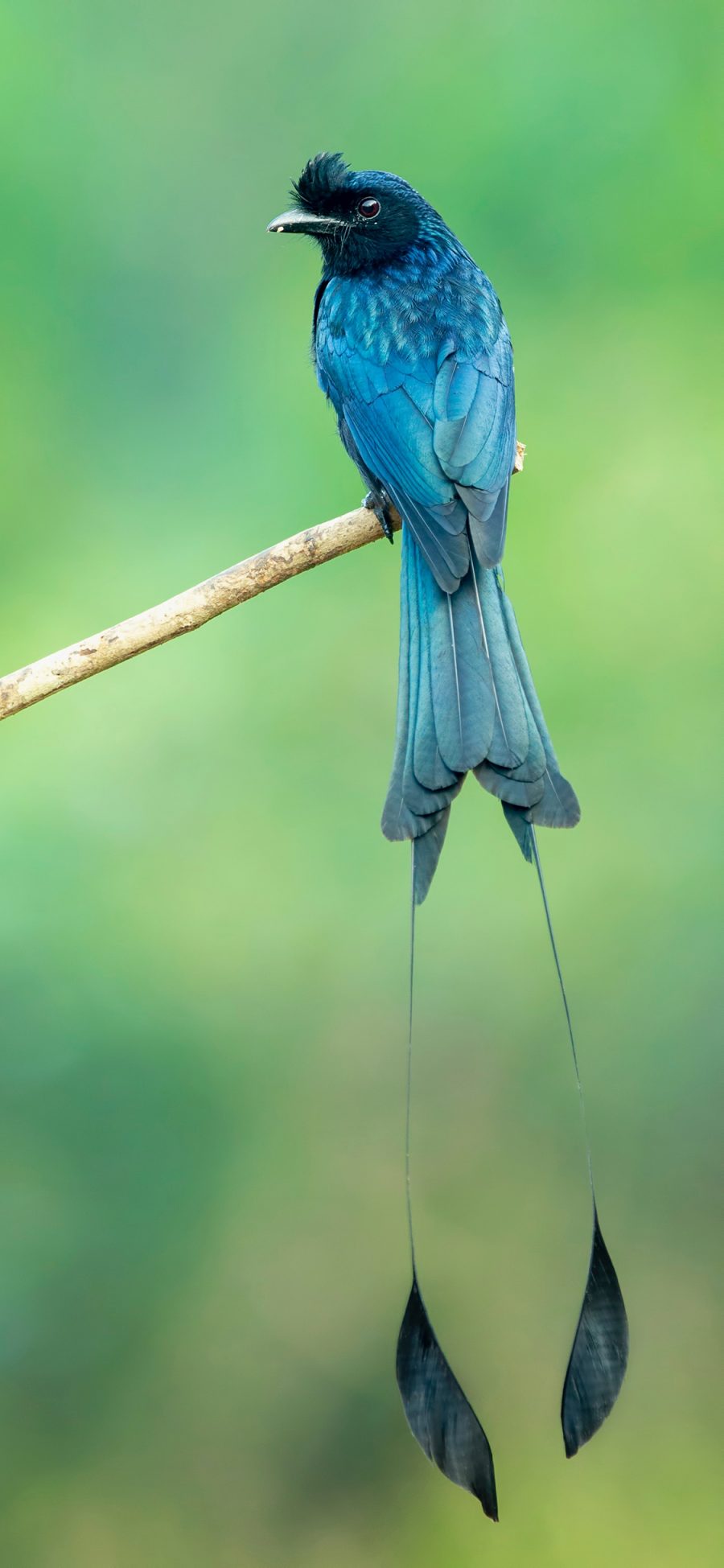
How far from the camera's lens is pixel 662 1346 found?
11.3ft

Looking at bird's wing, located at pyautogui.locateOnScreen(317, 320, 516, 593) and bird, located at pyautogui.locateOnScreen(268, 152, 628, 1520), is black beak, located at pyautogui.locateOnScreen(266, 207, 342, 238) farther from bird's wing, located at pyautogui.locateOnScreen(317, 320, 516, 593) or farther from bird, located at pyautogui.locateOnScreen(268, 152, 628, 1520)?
bird's wing, located at pyautogui.locateOnScreen(317, 320, 516, 593)

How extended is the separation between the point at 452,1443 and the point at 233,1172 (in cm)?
216

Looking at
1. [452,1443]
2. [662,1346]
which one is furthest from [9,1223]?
[452,1443]

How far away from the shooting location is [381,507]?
225cm

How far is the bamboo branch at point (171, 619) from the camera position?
207cm

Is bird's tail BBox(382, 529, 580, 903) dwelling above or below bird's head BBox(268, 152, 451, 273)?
below

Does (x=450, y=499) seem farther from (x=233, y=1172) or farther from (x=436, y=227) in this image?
(x=233, y=1172)

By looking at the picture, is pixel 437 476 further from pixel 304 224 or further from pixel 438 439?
pixel 304 224

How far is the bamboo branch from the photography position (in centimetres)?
207

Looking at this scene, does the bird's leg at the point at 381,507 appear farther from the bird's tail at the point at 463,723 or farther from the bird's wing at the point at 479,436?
the bird's tail at the point at 463,723

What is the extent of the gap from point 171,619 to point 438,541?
1.40 feet

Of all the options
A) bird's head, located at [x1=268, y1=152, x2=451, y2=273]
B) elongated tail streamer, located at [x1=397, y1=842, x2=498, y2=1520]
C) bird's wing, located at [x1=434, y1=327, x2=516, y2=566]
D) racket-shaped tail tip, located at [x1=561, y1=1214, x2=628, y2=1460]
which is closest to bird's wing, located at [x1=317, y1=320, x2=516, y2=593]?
bird's wing, located at [x1=434, y1=327, x2=516, y2=566]

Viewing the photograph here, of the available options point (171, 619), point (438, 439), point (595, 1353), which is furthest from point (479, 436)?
point (595, 1353)

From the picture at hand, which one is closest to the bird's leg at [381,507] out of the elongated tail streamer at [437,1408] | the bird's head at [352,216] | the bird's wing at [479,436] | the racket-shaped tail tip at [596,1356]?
the bird's wing at [479,436]
